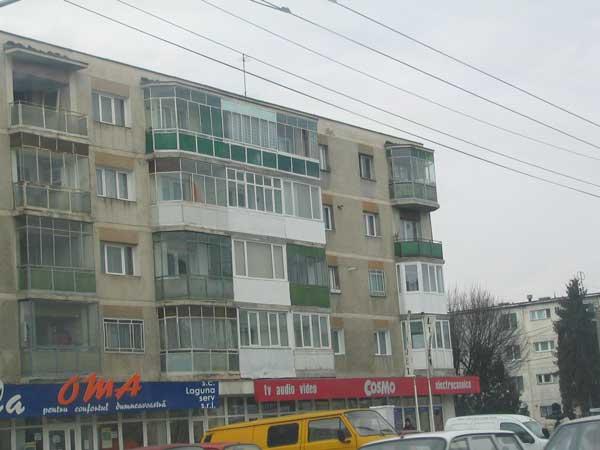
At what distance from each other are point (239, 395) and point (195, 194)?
298 inches

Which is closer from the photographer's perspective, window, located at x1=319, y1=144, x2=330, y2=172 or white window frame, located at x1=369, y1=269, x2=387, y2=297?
window, located at x1=319, y1=144, x2=330, y2=172

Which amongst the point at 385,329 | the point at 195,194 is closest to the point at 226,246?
the point at 195,194

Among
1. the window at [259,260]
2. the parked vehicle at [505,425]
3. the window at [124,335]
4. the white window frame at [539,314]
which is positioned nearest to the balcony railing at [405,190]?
the window at [259,260]

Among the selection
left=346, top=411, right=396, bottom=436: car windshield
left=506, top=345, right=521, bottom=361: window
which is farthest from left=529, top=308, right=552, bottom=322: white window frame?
left=346, top=411, right=396, bottom=436: car windshield

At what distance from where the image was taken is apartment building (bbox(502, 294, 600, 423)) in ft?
322

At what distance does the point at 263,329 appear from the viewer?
46.3 meters

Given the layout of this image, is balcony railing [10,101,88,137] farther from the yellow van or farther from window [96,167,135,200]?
the yellow van

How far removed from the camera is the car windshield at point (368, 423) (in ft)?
89.7

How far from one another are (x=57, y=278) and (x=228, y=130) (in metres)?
10.1

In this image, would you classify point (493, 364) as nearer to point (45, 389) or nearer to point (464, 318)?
point (464, 318)

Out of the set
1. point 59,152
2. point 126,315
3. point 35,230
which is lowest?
point 126,315

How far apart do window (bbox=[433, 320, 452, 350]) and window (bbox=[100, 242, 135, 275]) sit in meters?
17.6

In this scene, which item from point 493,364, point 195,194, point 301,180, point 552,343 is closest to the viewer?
point 195,194

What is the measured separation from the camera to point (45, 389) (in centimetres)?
3769
